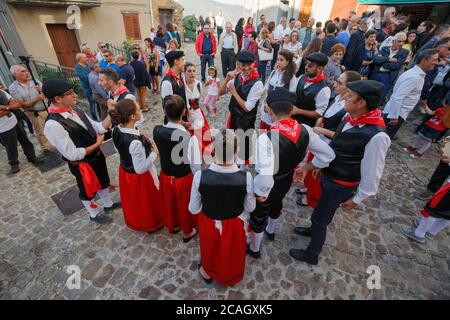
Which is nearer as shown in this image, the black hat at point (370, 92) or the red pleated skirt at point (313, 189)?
the black hat at point (370, 92)

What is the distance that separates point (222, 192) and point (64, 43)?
A: 14.0 m

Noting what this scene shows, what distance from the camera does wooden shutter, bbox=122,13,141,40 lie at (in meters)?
13.7

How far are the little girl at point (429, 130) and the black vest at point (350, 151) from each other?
3729 millimetres

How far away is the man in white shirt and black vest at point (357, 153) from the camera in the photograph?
217 cm

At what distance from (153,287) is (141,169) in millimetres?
1484

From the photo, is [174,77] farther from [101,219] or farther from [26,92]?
[26,92]

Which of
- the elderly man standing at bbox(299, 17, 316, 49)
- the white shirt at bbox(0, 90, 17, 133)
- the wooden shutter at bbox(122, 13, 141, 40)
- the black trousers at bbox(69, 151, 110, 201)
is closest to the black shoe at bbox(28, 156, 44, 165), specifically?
the white shirt at bbox(0, 90, 17, 133)

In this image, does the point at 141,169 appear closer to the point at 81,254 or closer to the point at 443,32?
the point at 81,254

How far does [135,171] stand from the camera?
2980 millimetres

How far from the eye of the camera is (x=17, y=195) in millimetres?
4223

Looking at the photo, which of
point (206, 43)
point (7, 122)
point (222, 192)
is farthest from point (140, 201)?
point (206, 43)

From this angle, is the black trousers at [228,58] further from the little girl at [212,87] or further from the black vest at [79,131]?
the black vest at [79,131]

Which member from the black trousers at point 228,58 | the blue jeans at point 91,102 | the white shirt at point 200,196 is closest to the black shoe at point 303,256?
the white shirt at point 200,196
